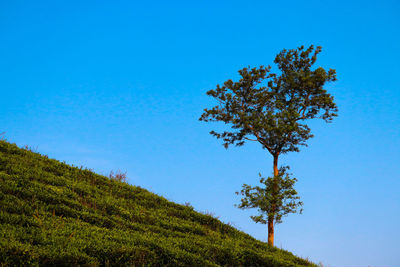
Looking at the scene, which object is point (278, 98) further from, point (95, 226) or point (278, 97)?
point (95, 226)

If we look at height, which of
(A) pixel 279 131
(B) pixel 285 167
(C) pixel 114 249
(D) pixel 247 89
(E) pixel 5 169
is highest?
(D) pixel 247 89

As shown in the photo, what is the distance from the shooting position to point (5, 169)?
17484 mm

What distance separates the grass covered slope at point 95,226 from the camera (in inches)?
398

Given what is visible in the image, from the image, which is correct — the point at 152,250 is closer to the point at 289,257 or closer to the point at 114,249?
the point at 114,249

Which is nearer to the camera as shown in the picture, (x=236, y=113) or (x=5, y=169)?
(x=5, y=169)

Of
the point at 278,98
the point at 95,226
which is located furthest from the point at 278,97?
the point at 95,226

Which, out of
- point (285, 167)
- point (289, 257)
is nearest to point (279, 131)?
point (285, 167)

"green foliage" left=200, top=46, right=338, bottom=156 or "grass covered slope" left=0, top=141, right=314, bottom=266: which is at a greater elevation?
"green foliage" left=200, top=46, right=338, bottom=156

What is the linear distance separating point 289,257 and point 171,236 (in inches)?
252

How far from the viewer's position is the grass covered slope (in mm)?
10109

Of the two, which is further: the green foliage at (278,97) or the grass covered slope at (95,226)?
the green foliage at (278,97)

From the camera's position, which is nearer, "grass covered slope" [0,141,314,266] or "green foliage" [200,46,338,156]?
"grass covered slope" [0,141,314,266]

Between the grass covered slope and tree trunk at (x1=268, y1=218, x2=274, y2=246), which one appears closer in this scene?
the grass covered slope

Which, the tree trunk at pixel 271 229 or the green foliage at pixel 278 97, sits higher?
the green foliage at pixel 278 97
